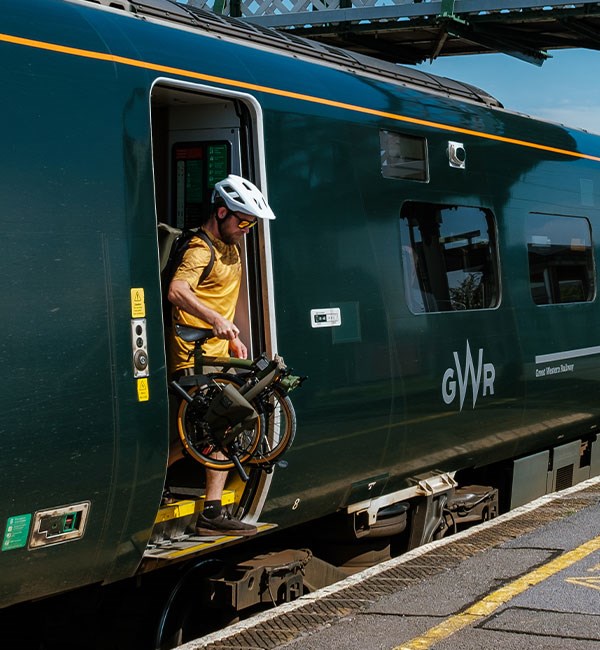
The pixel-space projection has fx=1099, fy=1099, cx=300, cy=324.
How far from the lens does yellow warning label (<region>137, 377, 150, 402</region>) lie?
457 cm

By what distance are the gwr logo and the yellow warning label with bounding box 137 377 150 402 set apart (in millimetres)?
2592

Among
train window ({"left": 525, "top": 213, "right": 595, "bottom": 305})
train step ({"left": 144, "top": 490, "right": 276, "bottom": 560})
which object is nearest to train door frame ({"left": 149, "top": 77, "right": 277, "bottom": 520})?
train step ({"left": 144, "top": 490, "right": 276, "bottom": 560})

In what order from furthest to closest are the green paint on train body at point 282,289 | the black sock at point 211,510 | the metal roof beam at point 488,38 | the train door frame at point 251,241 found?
the metal roof beam at point 488,38, the train door frame at point 251,241, the black sock at point 211,510, the green paint on train body at point 282,289

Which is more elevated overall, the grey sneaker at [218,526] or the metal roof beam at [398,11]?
Result: the metal roof beam at [398,11]

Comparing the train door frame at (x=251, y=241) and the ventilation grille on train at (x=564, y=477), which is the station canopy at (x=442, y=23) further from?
the train door frame at (x=251, y=241)

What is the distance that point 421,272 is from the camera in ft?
22.1

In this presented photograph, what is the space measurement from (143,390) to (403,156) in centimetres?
264

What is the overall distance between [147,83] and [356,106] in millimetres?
1714

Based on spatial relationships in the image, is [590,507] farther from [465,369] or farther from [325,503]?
[325,503]

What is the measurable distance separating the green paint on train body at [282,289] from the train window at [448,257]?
9 cm

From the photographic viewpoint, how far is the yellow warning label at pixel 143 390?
15.0 feet

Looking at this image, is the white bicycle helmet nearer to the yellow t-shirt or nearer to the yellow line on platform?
the yellow t-shirt

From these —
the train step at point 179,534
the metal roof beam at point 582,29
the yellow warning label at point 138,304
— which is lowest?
the train step at point 179,534

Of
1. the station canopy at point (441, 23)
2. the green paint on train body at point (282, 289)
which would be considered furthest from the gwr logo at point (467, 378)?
the station canopy at point (441, 23)
